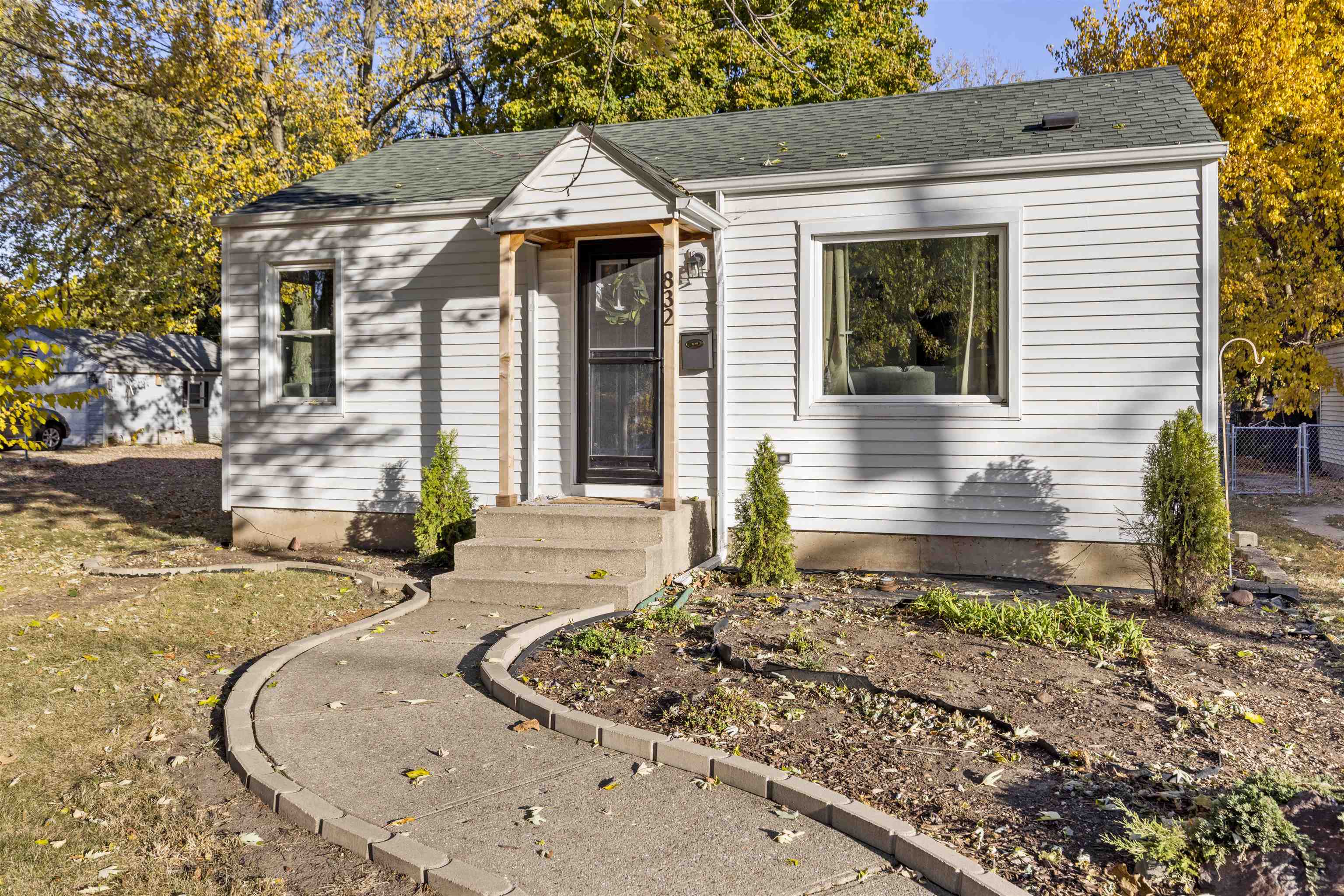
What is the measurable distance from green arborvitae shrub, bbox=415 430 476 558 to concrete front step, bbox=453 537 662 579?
1.03 meters

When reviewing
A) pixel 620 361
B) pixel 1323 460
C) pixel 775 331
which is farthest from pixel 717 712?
pixel 1323 460

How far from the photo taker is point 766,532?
775cm

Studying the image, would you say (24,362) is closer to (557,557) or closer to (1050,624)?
(557,557)

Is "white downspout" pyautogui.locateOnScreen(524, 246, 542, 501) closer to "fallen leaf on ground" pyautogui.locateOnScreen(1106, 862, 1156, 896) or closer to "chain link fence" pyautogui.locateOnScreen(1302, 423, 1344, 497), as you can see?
"fallen leaf on ground" pyautogui.locateOnScreen(1106, 862, 1156, 896)

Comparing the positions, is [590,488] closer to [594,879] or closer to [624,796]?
[624,796]

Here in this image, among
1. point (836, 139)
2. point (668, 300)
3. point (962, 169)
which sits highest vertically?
point (836, 139)

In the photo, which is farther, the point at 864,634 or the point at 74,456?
the point at 74,456

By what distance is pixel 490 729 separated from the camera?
4.62 metres

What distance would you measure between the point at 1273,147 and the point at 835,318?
1210 cm

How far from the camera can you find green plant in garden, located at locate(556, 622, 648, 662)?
562 centimetres

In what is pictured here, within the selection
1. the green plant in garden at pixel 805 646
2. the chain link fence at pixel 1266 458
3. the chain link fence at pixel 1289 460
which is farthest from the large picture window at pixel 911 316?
the chain link fence at pixel 1266 458

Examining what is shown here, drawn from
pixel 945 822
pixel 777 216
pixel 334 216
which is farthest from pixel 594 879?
pixel 334 216

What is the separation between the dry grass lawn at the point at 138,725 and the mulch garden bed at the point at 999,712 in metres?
1.62

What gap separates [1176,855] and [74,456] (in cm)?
2415
